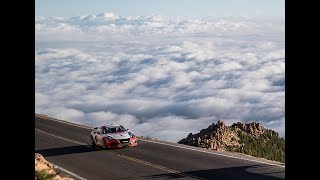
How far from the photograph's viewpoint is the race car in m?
29.0

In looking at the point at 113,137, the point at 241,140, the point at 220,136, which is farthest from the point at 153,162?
the point at 241,140

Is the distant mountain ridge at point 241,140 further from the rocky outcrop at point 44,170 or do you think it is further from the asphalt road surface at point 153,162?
the rocky outcrop at point 44,170

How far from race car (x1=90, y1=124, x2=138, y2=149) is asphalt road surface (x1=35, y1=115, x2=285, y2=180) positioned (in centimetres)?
37

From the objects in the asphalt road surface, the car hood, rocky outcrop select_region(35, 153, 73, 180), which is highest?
the car hood

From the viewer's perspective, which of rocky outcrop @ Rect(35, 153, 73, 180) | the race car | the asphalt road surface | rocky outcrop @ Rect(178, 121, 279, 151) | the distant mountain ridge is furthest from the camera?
the distant mountain ridge

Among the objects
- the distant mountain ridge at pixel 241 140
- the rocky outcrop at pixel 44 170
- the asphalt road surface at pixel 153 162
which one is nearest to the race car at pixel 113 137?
the asphalt road surface at pixel 153 162

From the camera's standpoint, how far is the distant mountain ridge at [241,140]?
122ft

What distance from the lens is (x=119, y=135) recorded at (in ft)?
96.0

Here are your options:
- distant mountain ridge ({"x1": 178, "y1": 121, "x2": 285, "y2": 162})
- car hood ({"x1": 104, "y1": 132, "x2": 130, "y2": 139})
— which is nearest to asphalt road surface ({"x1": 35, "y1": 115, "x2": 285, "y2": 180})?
car hood ({"x1": 104, "y1": 132, "x2": 130, "y2": 139})

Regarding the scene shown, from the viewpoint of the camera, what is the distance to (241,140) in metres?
40.7

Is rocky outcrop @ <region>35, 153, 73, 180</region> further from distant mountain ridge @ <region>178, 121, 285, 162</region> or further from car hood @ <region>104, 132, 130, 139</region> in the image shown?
distant mountain ridge @ <region>178, 121, 285, 162</region>

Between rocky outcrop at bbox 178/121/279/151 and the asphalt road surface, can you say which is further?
rocky outcrop at bbox 178/121/279/151
